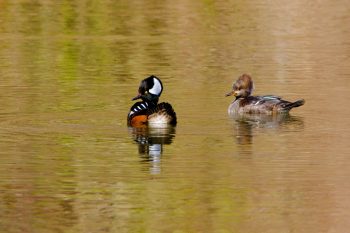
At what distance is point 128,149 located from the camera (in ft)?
53.5

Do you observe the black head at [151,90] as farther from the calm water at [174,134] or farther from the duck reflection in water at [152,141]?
the duck reflection in water at [152,141]

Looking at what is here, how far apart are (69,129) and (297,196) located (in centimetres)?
512

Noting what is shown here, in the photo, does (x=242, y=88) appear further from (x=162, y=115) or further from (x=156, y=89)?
(x=162, y=115)

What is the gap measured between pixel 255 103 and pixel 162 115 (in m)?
2.31

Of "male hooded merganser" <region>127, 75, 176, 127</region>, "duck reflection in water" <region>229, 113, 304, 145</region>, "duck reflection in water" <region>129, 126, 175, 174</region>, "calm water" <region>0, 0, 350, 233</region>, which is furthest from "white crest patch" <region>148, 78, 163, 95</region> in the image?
"duck reflection in water" <region>229, 113, 304, 145</region>

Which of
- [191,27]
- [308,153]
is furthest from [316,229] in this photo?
[191,27]

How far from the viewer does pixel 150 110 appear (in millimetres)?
18484

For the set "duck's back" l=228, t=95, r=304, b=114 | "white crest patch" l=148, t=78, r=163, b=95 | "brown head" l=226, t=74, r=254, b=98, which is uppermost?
"white crest patch" l=148, t=78, r=163, b=95

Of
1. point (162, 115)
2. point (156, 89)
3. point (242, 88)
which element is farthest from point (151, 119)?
point (242, 88)

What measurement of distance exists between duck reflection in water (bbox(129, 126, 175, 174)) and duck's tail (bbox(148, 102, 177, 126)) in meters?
0.09

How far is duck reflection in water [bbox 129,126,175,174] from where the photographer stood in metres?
15.6

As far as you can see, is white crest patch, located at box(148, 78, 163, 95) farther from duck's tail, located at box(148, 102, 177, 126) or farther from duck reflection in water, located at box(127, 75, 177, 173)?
duck's tail, located at box(148, 102, 177, 126)

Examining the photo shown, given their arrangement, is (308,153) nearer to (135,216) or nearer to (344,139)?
(344,139)

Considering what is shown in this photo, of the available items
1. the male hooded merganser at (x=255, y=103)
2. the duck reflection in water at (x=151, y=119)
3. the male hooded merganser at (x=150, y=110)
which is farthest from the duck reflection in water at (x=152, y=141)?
the male hooded merganser at (x=255, y=103)
